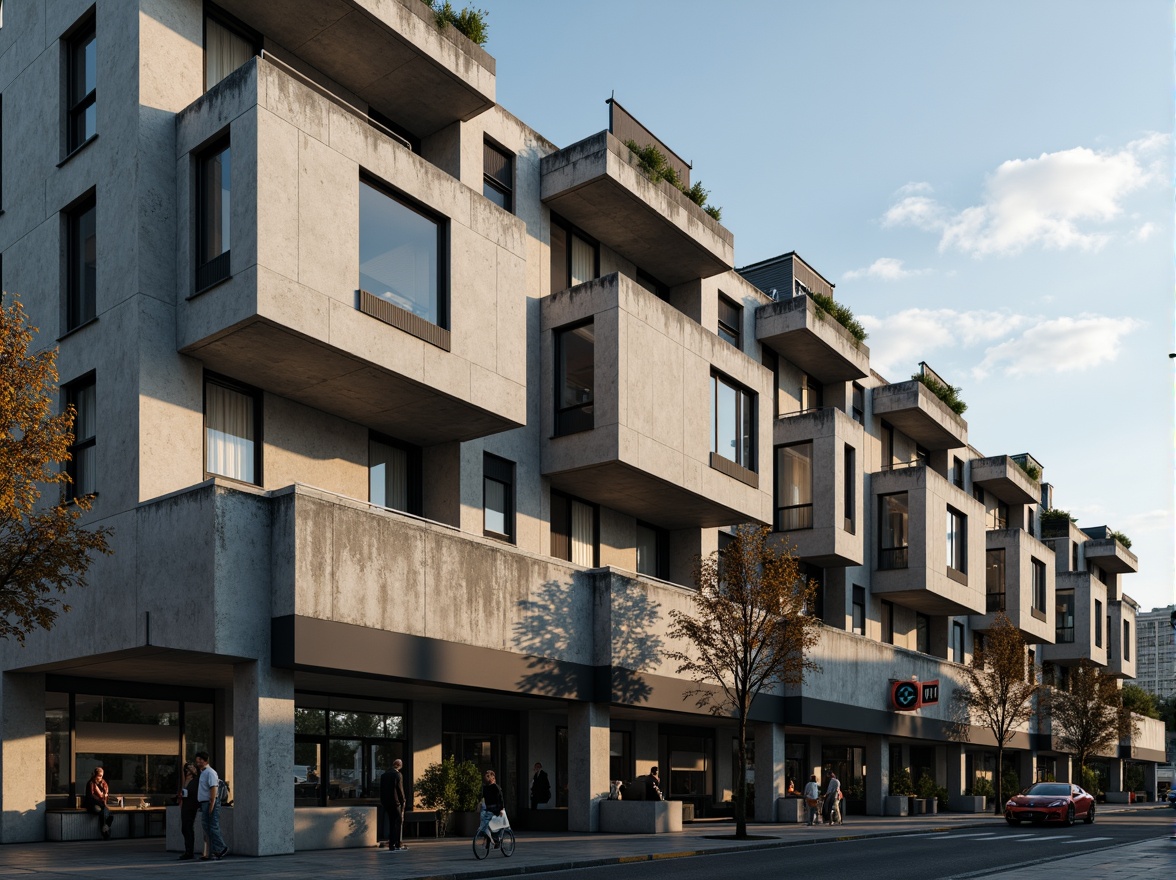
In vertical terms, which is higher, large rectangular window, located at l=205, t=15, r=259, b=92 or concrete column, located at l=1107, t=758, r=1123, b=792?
large rectangular window, located at l=205, t=15, r=259, b=92

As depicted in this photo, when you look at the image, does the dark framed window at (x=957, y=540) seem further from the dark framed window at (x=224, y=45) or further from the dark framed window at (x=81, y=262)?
the dark framed window at (x=81, y=262)

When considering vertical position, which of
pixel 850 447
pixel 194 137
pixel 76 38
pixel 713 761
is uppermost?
pixel 76 38

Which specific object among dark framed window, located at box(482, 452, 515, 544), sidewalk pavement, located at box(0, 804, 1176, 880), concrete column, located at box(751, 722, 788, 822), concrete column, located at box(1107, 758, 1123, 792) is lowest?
concrete column, located at box(1107, 758, 1123, 792)

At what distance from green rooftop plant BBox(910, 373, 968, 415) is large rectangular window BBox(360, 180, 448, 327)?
3299 cm

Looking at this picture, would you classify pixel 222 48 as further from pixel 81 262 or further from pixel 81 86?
pixel 81 262

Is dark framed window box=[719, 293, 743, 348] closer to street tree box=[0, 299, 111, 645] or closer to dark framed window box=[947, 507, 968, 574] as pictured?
dark framed window box=[947, 507, 968, 574]

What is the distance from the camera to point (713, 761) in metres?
40.3

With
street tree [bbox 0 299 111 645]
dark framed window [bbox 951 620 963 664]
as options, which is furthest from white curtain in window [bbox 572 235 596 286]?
dark framed window [bbox 951 620 963 664]

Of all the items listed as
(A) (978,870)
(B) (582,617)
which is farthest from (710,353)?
(A) (978,870)

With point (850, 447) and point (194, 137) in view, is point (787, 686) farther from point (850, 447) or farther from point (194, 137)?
point (194, 137)

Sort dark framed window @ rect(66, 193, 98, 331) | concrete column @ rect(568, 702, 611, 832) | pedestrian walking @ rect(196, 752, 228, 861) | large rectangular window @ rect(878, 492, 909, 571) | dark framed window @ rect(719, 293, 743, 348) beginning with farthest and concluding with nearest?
1. large rectangular window @ rect(878, 492, 909, 571)
2. dark framed window @ rect(719, 293, 743, 348)
3. concrete column @ rect(568, 702, 611, 832)
4. dark framed window @ rect(66, 193, 98, 331)
5. pedestrian walking @ rect(196, 752, 228, 861)

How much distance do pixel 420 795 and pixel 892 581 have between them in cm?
2747

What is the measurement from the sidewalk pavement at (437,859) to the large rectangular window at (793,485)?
51.7ft

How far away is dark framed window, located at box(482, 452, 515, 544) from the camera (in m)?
29.5
